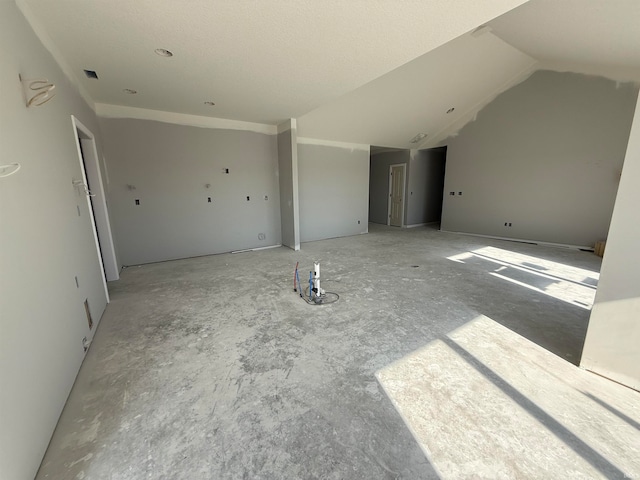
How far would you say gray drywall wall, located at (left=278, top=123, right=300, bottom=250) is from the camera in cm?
523

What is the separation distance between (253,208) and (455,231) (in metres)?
5.84

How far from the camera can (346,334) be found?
8.18 ft

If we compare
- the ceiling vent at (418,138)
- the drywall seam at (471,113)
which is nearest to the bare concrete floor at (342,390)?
the drywall seam at (471,113)

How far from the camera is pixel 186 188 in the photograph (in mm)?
4953

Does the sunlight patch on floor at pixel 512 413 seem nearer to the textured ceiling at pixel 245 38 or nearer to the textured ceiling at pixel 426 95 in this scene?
the textured ceiling at pixel 245 38

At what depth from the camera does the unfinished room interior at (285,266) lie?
4.62ft

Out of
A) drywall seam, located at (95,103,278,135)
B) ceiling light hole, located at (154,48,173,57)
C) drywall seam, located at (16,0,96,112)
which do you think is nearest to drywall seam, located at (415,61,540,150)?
drywall seam, located at (95,103,278,135)

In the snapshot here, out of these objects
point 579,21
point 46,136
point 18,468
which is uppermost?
point 579,21

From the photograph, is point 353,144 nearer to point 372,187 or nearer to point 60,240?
point 372,187

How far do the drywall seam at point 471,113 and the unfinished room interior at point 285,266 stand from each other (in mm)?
91

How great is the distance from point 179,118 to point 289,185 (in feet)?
7.55

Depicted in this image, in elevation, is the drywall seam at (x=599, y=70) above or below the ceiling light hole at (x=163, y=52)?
above

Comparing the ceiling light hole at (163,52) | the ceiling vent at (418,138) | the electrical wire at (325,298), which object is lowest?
the electrical wire at (325,298)

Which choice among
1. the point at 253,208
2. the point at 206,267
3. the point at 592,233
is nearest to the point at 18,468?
the point at 206,267
